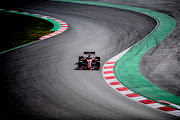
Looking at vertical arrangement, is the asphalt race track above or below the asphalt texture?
Result: below

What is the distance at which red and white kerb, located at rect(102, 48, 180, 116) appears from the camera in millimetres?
8382

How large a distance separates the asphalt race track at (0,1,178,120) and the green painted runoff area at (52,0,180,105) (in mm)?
717

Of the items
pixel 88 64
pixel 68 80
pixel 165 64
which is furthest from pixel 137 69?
pixel 68 80

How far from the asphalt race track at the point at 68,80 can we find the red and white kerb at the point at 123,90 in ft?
0.84

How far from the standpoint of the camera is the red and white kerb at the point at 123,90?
8382 mm

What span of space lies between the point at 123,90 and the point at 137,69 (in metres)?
2.57

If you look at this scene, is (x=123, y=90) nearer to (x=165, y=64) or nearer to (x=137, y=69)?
(x=137, y=69)

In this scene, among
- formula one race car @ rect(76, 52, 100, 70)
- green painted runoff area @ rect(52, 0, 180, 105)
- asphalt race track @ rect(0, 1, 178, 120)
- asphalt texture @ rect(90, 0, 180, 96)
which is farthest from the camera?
formula one race car @ rect(76, 52, 100, 70)

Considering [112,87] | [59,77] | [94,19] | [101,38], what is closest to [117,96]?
[112,87]

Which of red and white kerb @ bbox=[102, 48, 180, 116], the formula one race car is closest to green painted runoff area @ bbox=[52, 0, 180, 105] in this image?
red and white kerb @ bbox=[102, 48, 180, 116]

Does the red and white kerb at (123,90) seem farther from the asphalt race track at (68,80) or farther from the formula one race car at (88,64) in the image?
the formula one race car at (88,64)

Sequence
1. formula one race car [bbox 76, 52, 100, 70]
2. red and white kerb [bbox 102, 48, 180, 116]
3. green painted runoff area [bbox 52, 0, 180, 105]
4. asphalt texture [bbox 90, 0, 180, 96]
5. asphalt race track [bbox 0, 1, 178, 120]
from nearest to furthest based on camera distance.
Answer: asphalt race track [bbox 0, 1, 178, 120] < red and white kerb [bbox 102, 48, 180, 116] < green painted runoff area [bbox 52, 0, 180, 105] < asphalt texture [bbox 90, 0, 180, 96] < formula one race car [bbox 76, 52, 100, 70]

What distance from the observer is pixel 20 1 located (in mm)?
34500

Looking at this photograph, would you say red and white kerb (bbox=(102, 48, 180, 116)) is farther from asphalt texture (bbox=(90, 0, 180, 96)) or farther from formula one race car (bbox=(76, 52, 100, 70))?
asphalt texture (bbox=(90, 0, 180, 96))
